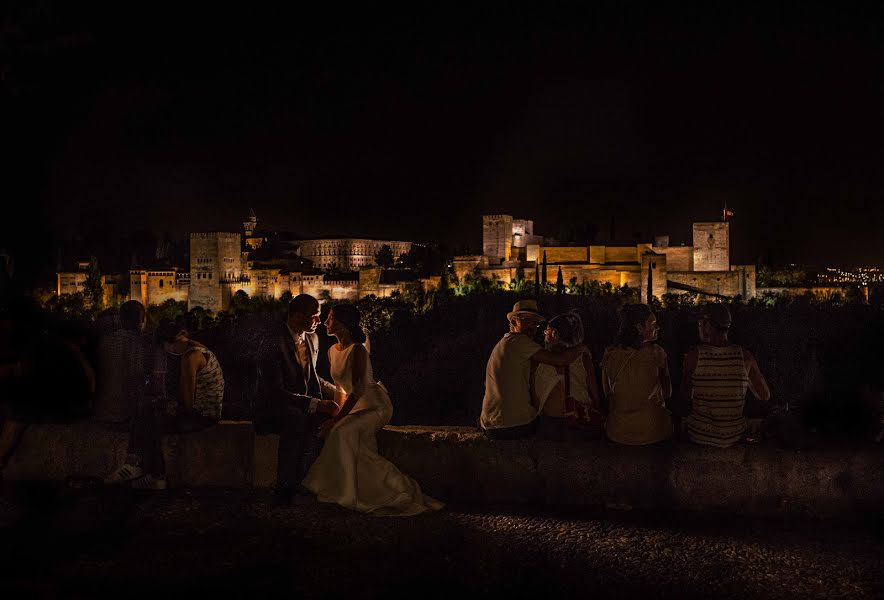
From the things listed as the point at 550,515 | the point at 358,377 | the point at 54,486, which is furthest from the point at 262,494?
the point at 550,515

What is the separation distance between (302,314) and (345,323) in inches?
11.4

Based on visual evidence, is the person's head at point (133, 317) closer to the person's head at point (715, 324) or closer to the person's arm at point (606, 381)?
the person's arm at point (606, 381)

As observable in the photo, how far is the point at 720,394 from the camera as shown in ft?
15.5

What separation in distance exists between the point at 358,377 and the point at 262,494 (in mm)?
957

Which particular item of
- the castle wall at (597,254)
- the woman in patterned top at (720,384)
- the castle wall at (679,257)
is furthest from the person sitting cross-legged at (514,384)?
the castle wall at (679,257)

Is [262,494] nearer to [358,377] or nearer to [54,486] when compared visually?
[358,377]

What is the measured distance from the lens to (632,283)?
6084 cm

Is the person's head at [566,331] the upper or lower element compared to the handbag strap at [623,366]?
upper

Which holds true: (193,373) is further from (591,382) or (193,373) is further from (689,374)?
(689,374)

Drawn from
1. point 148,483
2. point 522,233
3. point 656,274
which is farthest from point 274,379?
point 522,233


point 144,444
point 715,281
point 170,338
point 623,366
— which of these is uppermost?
point 715,281

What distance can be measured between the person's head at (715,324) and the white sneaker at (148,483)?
11.1 feet

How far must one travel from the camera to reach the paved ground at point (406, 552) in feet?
11.6

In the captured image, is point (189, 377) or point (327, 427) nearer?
point (327, 427)
